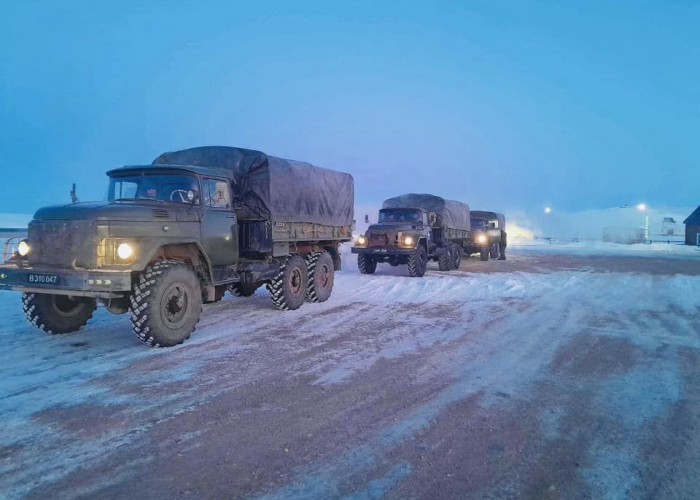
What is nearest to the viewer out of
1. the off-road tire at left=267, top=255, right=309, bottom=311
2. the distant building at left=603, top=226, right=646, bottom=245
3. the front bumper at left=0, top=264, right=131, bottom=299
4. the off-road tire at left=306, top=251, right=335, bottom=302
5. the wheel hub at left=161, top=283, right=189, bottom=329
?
the front bumper at left=0, top=264, right=131, bottom=299

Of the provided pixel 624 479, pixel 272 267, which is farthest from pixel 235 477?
pixel 272 267

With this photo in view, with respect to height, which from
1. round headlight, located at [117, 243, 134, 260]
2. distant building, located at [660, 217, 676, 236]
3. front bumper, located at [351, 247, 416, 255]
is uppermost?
distant building, located at [660, 217, 676, 236]

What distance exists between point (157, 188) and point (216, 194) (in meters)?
0.96

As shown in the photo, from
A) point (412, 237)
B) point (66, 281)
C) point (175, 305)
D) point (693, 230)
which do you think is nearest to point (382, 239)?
point (412, 237)

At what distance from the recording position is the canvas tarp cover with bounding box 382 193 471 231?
20.5 m

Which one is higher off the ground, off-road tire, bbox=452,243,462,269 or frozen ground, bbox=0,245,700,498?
off-road tire, bbox=452,243,462,269

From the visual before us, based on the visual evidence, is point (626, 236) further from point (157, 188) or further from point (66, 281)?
point (66, 281)

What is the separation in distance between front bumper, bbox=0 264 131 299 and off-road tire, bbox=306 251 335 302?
4.85 metres

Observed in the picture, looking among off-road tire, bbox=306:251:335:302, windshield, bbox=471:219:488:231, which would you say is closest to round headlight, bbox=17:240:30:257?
off-road tire, bbox=306:251:335:302

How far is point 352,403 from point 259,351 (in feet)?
7.61

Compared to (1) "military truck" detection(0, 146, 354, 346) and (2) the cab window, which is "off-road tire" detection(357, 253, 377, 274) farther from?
(2) the cab window

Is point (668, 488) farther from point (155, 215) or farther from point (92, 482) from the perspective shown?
point (155, 215)

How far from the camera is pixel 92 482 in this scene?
3.32 metres

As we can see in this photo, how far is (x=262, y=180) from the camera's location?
941cm
